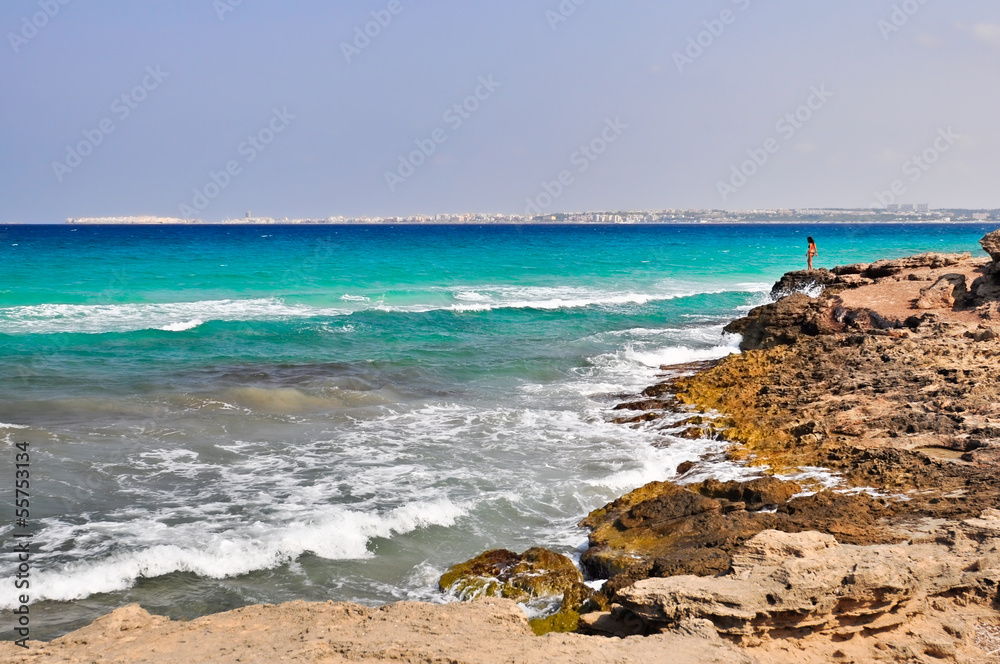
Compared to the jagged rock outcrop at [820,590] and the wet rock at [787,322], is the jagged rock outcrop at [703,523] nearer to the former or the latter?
the jagged rock outcrop at [820,590]

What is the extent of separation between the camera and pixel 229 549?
27.1ft

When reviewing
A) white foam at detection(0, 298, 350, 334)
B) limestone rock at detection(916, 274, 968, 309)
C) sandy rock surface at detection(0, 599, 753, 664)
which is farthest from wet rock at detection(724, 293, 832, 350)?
white foam at detection(0, 298, 350, 334)

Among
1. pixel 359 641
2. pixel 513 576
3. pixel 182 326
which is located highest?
pixel 182 326

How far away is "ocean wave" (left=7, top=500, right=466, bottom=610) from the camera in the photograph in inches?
301

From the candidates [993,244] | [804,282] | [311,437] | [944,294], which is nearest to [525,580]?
[311,437]

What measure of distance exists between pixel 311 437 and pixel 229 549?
4665 mm

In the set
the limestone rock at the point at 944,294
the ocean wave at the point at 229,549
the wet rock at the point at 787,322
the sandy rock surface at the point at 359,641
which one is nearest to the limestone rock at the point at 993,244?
the limestone rock at the point at 944,294

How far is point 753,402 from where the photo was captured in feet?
40.8

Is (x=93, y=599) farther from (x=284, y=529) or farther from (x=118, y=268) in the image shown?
(x=118, y=268)

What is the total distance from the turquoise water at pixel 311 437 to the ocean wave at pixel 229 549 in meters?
0.02

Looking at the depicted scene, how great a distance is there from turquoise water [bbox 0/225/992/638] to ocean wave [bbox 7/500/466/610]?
0.02 metres

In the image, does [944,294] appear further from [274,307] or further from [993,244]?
[274,307]

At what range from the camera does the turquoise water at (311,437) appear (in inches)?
319

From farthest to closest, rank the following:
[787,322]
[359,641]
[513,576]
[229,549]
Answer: [787,322] < [229,549] < [513,576] < [359,641]
